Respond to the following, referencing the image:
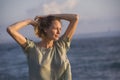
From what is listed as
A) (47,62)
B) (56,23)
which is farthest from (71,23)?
(47,62)

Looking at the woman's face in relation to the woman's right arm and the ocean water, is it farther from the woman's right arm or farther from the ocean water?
the ocean water

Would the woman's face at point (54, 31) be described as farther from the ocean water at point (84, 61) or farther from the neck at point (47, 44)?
the ocean water at point (84, 61)

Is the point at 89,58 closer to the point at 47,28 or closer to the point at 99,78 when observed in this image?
the point at 99,78

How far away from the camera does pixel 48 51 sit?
1.62 meters

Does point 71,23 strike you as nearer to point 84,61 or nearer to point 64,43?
point 64,43

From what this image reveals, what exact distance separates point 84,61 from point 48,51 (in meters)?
6.37

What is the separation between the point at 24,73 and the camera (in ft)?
19.6

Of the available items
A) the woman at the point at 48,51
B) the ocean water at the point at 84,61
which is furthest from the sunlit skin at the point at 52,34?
the ocean water at the point at 84,61

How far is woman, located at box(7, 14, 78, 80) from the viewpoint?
1611mm

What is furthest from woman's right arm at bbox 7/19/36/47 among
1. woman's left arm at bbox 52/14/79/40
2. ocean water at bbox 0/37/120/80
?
ocean water at bbox 0/37/120/80

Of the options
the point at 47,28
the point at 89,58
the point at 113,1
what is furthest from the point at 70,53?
the point at 47,28

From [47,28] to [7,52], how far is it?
498cm

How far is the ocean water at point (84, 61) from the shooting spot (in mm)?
6148

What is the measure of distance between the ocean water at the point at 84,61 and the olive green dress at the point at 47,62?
3.29 metres
